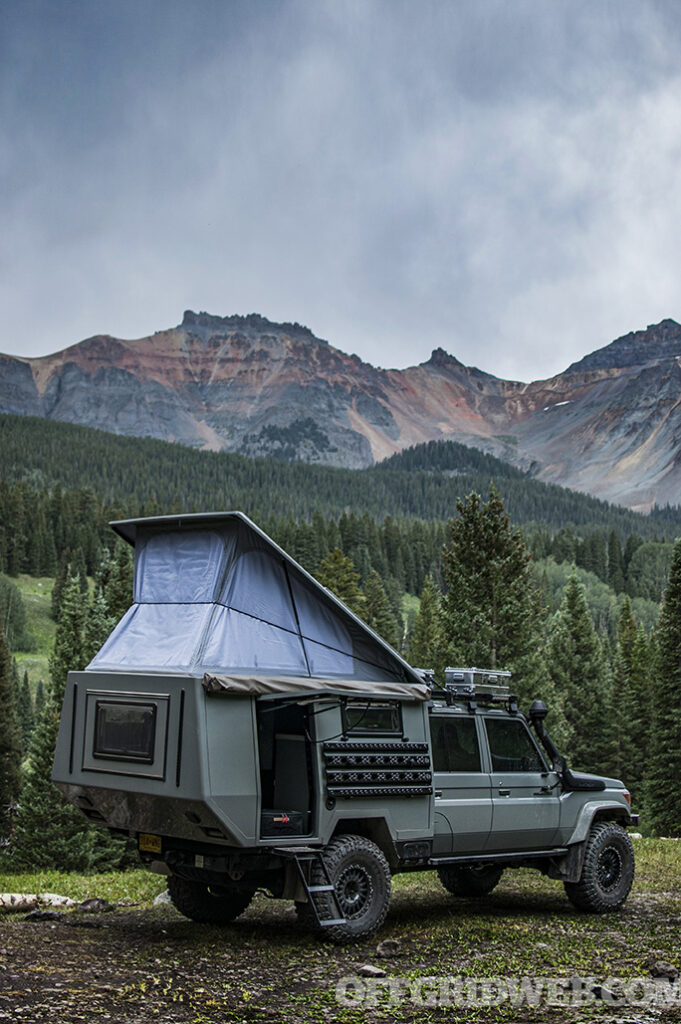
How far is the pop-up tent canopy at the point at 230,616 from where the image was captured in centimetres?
984

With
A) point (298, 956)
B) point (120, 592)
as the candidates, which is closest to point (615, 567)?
point (120, 592)

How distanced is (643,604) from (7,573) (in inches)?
4150

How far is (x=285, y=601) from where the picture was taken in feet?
34.9

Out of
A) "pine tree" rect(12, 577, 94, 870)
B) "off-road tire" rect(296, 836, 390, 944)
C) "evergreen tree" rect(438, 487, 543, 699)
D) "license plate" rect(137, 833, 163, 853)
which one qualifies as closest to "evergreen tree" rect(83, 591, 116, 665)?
"pine tree" rect(12, 577, 94, 870)

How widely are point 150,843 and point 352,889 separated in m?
2.28

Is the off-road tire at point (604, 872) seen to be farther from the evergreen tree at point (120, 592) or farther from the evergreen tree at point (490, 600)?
the evergreen tree at point (120, 592)

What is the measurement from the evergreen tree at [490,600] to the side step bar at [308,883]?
85.0 feet

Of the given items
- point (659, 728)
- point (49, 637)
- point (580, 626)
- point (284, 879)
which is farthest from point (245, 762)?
point (49, 637)

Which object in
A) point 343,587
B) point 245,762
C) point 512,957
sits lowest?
point 512,957

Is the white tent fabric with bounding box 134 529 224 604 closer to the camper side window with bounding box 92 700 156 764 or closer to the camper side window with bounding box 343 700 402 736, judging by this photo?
the camper side window with bounding box 92 700 156 764

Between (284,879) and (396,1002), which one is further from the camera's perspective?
(284,879)

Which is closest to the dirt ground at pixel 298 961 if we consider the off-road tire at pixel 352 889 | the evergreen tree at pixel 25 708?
the off-road tire at pixel 352 889

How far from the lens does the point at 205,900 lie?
10.6 m

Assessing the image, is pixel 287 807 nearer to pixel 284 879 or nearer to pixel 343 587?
pixel 284 879
